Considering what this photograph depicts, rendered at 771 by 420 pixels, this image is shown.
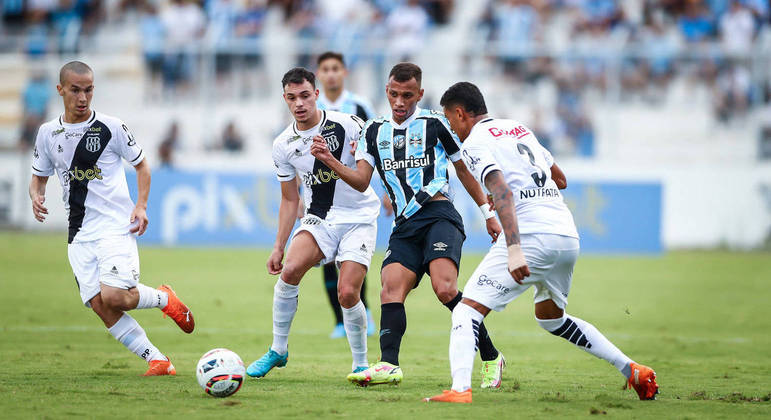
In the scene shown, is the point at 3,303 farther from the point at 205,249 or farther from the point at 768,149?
the point at 768,149

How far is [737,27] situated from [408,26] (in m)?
8.30

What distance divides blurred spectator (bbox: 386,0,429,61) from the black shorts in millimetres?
15727

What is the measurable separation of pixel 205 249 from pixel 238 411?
14795 mm

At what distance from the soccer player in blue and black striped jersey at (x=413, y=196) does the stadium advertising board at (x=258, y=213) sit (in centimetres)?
1275

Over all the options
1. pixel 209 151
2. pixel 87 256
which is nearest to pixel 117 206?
pixel 87 256

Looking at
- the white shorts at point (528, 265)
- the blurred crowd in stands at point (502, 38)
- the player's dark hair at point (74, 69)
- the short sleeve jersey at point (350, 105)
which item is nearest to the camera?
the white shorts at point (528, 265)

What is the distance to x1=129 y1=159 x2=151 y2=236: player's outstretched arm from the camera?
7758 mm

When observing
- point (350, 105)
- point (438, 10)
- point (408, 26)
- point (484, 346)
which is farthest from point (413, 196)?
point (438, 10)

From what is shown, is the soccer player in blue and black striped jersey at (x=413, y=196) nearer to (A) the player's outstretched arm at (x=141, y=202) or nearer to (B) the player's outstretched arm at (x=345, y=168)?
(B) the player's outstretched arm at (x=345, y=168)

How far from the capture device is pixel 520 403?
6.45m

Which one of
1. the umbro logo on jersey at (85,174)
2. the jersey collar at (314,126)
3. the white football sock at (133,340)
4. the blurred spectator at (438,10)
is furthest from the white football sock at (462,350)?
the blurred spectator at (438,10)

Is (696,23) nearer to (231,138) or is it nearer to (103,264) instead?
(231,138)

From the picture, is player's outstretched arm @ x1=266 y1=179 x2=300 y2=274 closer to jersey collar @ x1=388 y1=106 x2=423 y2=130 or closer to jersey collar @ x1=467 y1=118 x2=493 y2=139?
jersey collar @ x1=388 y1=106 x2=423 y2=130

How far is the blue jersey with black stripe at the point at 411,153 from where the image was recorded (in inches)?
293
